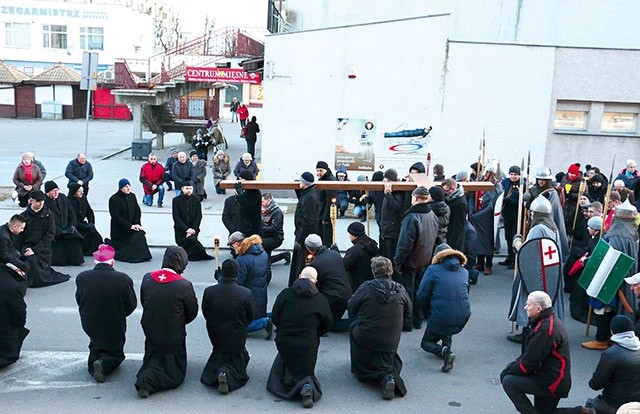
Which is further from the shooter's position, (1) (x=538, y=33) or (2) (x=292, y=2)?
(2) (x=292, y=2)

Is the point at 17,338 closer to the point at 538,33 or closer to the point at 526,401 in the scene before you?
the point at 526,401

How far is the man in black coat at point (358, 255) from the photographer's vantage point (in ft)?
31.2

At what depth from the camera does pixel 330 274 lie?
8930 mm

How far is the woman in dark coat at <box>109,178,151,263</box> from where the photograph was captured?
13.0 m

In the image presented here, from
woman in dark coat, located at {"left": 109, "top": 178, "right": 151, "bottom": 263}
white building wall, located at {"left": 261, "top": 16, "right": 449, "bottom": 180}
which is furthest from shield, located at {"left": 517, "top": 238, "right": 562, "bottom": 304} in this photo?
white building wall, located at {"left": 261, "top": 16, "right": 449, "bottom": 180}

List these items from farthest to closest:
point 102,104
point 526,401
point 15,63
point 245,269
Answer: point 15,63, point 102,104, point 245,269, point 526,401

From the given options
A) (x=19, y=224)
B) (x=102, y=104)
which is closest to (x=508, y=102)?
(x=19, y=224)

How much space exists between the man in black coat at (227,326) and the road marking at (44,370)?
1.26 metres

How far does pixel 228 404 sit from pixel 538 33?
16.0m

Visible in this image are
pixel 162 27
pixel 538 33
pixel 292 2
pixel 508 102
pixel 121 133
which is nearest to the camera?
pixel 508 102

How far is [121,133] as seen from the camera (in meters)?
37.4

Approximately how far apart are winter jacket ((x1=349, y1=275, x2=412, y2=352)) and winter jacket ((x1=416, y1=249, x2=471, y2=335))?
2.65 ft

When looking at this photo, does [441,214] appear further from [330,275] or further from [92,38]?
[92,38]

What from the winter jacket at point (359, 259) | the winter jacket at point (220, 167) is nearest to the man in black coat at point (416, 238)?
the winter jacket at point (359, 259)
